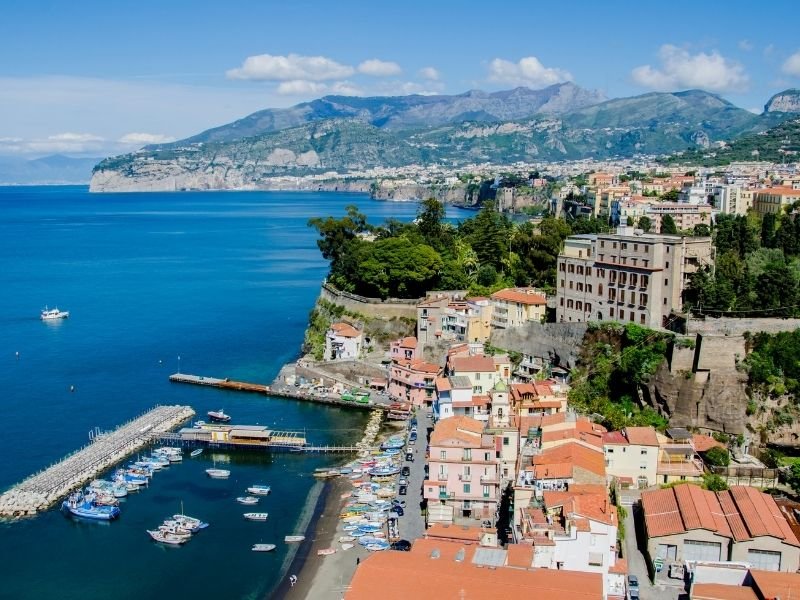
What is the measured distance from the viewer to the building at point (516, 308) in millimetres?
36719

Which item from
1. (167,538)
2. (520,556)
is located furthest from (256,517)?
(520,556)

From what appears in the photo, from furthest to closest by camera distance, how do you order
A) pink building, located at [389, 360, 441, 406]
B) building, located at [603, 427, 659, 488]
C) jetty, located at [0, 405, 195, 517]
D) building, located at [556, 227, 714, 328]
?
pink building, located at [389, 360, 441, 406] < building, located at [556, 227, 714, 328] < jetty, located at [0, 405, 195, 517] < building, located at [603, 427, 659, 488]

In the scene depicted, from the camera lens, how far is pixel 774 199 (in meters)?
50.6

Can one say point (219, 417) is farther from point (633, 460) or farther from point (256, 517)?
point (633, 460)

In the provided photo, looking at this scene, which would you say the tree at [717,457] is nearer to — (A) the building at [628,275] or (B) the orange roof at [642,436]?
(B) the orange roof at [642,436]

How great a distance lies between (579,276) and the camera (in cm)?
3484

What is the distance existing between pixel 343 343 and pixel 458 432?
659 inches

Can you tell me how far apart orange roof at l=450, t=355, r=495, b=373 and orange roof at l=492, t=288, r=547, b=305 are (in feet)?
17.6

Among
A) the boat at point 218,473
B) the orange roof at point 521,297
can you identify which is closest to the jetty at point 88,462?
the boat at point 218,473

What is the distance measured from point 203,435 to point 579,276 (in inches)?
629

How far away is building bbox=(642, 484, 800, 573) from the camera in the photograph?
20.2m

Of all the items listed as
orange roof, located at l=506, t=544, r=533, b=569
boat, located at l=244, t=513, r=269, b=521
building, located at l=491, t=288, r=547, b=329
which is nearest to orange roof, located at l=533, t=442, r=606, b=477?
orange roof, located at l=506, t=544, r=533, b=569

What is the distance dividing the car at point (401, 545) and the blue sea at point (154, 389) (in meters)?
2.96

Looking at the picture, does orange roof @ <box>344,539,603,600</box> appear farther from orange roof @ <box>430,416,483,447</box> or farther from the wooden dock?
the wooden dock
